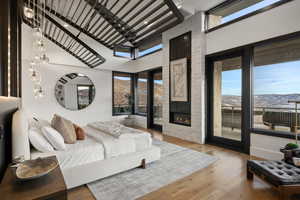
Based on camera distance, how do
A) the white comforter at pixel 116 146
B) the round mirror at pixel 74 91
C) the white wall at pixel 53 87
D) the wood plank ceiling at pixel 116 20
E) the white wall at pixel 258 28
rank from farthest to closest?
the round mirror at pixel 74 91, the white wall at pixel 53 87, the white wall at pixel 258 28, the wood plank ceiling at pixel 116 20, the white comforter at pixel 116 146

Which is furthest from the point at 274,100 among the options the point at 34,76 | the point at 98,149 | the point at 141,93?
the point at 34,76

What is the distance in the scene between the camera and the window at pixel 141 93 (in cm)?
653

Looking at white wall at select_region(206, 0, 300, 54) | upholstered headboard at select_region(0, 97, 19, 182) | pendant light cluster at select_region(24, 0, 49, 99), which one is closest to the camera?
upholstered headboard at select_region(0, 97, 19, 182)

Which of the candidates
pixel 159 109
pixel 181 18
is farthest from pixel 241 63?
pixel 159 109

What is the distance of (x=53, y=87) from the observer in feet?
16.7

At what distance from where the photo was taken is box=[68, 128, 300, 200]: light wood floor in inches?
75.9

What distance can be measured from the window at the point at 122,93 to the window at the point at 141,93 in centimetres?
29

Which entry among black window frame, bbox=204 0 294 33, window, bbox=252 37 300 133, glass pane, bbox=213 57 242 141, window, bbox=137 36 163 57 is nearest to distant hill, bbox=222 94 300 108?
window, bbox=252 37 300 133

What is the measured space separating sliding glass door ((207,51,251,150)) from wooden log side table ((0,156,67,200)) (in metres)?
3.80

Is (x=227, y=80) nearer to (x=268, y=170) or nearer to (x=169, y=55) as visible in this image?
(x=169, y=55)

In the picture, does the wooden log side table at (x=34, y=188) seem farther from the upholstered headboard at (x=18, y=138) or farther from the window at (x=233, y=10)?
the window at (x=233, y=10)

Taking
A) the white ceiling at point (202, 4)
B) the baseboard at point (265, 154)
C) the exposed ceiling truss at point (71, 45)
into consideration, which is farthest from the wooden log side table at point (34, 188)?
the white ceiling at point (202, 4)

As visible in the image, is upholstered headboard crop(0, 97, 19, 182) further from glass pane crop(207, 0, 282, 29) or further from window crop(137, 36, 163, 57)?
window crop(137, 36, 163, 57)

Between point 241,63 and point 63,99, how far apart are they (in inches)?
224
